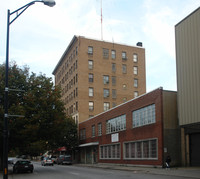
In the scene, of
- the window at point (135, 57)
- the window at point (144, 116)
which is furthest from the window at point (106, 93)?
the window at point (144, 116)

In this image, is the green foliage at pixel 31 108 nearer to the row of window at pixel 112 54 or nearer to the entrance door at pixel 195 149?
the entrance door at pixel 195 149

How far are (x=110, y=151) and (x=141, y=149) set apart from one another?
9.99 metres

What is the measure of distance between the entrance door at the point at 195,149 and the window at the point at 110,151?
12.2 m

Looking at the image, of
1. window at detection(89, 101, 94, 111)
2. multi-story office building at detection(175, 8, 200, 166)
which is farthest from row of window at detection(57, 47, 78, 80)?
multi-story office building at detection(175, 8, 200, 166)

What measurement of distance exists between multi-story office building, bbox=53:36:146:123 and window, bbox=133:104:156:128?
2649cm

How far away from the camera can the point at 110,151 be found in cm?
4328

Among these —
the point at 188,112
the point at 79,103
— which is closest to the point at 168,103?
the point at 188,112

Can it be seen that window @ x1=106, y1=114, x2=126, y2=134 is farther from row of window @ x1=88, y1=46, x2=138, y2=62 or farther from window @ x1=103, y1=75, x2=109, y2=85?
row of window @ x1=88, y1=46, x2=138, y2=62

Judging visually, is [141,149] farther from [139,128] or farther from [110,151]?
[110,151]

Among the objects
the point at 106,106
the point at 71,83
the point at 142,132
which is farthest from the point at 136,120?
the point at 71,83

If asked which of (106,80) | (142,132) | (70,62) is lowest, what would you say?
(142,132)

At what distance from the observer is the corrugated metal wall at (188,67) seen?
25547 mm

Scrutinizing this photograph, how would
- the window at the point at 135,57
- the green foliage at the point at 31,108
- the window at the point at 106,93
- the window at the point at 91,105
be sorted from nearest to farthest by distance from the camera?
the green foliage at the point at 31,108
the window at the point at 91,105
the window at the point at 106,93
the window at the point at 135,57

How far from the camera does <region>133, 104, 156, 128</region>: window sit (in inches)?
1276
